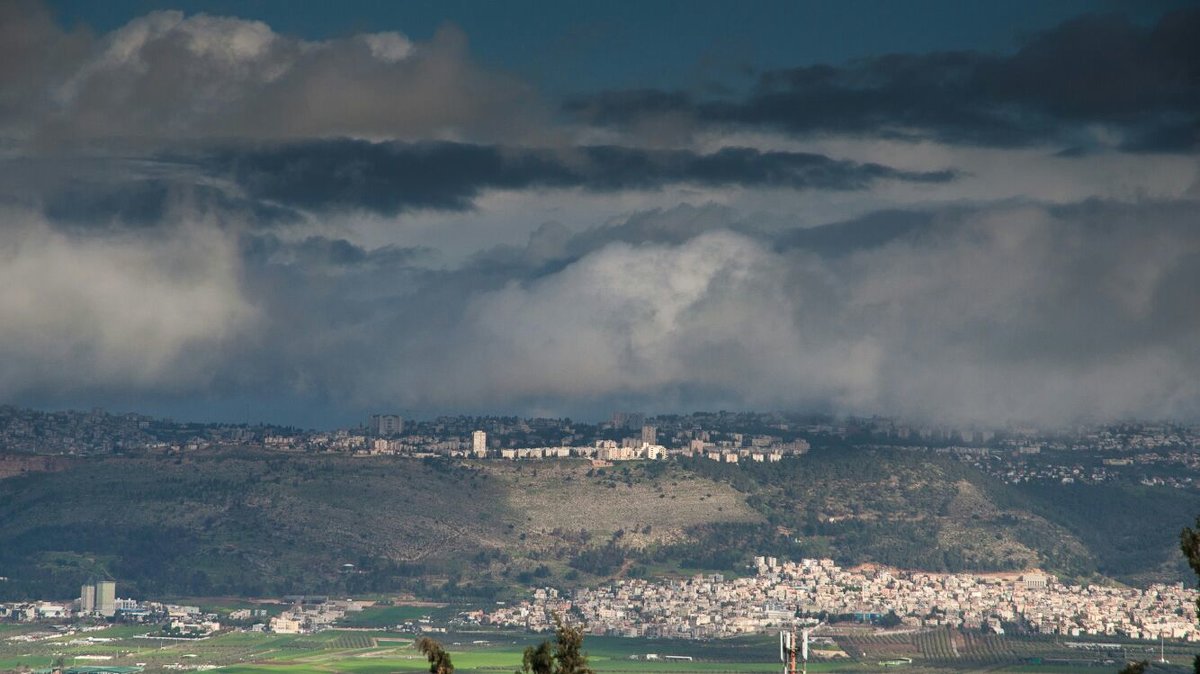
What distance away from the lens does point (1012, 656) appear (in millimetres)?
155750

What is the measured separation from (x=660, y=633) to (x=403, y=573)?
94.4 ft

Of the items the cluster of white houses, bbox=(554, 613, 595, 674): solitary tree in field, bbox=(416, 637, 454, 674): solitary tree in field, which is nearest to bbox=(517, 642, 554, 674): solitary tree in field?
bbox=(554, 613, 595, 674): solitary tree in field

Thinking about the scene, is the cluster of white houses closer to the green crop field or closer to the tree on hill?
the green crop field

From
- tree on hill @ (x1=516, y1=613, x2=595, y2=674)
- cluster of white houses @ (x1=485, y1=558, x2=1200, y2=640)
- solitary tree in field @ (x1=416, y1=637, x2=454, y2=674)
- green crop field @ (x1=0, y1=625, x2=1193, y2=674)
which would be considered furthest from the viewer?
cluster of white houses @ (x1=485, y1=558, x2=1200, y2=640)

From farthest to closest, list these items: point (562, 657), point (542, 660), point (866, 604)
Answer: point (866, 604) < point (542, 660) < point (562, 657)

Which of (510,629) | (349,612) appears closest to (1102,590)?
(510,629)

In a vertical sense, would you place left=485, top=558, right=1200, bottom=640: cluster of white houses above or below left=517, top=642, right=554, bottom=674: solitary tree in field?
above

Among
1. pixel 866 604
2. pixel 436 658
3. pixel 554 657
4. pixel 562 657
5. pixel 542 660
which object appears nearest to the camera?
pixel 562 657

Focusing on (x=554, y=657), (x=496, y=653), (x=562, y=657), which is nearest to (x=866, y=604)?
(x=496, y=653)

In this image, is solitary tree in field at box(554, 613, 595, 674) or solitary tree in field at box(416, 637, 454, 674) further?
solitary tree in field at box(416, 637, 454, 674)

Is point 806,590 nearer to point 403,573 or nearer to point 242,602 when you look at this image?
point 403,573

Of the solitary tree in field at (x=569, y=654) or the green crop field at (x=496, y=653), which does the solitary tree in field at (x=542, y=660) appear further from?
the green crop field at (x=496, y=653)

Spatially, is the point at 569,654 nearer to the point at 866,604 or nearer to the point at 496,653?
the point at 496,653

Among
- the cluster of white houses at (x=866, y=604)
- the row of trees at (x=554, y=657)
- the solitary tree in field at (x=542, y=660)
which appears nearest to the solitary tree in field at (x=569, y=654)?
the row of trees at (x=554, y=657)
